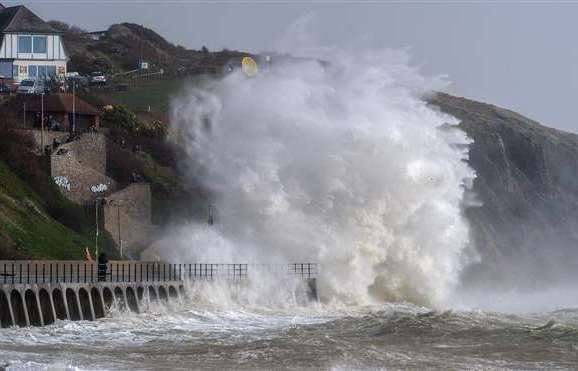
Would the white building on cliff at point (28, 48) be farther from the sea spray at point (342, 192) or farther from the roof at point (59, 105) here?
the sea spray at point (342, 192)

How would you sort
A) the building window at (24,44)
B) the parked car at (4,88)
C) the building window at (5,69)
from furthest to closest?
the building window at (24,44), the building window at (5,69), the parked car at (4,88)

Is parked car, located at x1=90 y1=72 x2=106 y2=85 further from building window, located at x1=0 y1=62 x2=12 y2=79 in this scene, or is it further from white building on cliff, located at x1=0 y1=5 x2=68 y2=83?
building window, located at x1=0 y1=62 x2=12 y2=79

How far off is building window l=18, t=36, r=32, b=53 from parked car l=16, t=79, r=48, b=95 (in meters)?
4.98

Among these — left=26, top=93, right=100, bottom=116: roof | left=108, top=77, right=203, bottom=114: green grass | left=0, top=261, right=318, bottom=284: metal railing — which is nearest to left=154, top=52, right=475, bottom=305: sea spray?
left=0, top=261, right=318, bottom=284: metal railing

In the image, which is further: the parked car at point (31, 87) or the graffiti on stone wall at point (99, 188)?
the parked car at point (31, 87)

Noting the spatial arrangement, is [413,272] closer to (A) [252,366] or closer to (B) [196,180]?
(B) [196,180]

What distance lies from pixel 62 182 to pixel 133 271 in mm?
11776

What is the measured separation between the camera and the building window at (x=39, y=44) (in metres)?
94.8

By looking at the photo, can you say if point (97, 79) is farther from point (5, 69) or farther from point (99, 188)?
point (99, 188)

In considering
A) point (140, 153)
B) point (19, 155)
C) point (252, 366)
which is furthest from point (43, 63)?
point (252, 366)

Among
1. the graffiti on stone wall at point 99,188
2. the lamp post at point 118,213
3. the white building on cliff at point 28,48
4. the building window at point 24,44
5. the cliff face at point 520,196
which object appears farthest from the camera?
the cliff face at point 520,196

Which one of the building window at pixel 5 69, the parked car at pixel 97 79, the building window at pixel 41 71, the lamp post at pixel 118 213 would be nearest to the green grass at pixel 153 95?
Result: the parked car at pixel 97 79

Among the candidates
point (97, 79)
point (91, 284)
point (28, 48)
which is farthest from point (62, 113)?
point (91, 284)

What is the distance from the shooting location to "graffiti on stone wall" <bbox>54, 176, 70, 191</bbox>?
2667 inches
